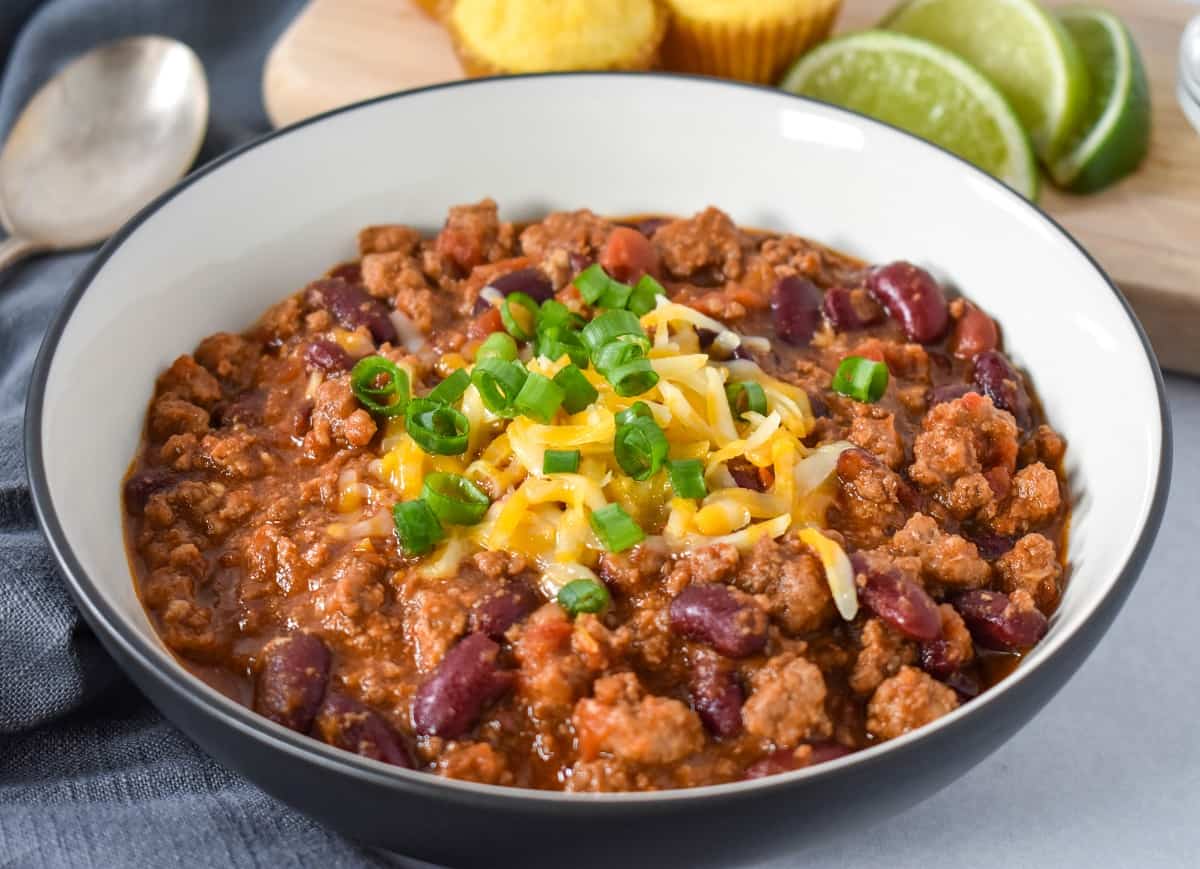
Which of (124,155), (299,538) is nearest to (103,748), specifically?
(299,538)

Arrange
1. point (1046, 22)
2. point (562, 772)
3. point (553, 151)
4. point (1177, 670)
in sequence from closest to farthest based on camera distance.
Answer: point (562, 772), point (1177, 670), point (553, 151), point (1046, 22)

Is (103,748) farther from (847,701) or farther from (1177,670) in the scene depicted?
(1177,670)

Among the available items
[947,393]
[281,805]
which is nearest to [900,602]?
[947,393]

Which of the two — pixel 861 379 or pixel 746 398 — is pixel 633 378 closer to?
pixel 746 398

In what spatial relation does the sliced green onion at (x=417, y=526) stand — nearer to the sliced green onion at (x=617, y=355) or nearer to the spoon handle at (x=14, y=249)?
the sliced green onion at (x=617, y=355)

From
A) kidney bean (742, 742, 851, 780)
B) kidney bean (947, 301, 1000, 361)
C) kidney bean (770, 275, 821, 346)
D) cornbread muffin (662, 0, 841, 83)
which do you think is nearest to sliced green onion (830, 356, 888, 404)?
kidney bean (770, 275, 821, 346)

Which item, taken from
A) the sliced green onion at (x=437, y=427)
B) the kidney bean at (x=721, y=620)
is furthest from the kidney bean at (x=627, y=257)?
the kidney bean at (x=721, y=620)

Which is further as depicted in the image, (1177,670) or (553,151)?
(553,151)
